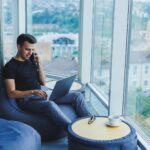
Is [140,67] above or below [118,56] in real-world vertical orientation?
below

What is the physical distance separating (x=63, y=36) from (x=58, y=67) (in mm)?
597

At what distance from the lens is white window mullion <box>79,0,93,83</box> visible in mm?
4336

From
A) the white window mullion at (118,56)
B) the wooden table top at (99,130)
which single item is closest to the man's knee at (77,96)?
the white window mullion at (118,56)

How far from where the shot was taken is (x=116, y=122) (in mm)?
2646

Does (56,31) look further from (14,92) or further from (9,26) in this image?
(14,92)

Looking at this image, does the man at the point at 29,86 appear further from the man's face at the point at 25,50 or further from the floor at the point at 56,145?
the floor at the point at 56,145

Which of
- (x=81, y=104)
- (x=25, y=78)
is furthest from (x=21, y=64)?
(x=81, y=104)

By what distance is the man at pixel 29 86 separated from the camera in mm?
3074

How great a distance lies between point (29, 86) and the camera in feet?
10.8

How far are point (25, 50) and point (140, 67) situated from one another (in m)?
1.26

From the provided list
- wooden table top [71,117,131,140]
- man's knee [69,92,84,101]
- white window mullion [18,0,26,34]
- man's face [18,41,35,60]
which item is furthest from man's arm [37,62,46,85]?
white window mullion [18,0,26,34]

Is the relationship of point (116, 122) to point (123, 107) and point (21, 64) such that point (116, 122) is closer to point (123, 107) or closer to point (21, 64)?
point (123, 107)

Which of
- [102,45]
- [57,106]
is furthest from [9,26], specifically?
[57,106]

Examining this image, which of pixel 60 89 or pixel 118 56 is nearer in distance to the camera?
pixel 60 89
